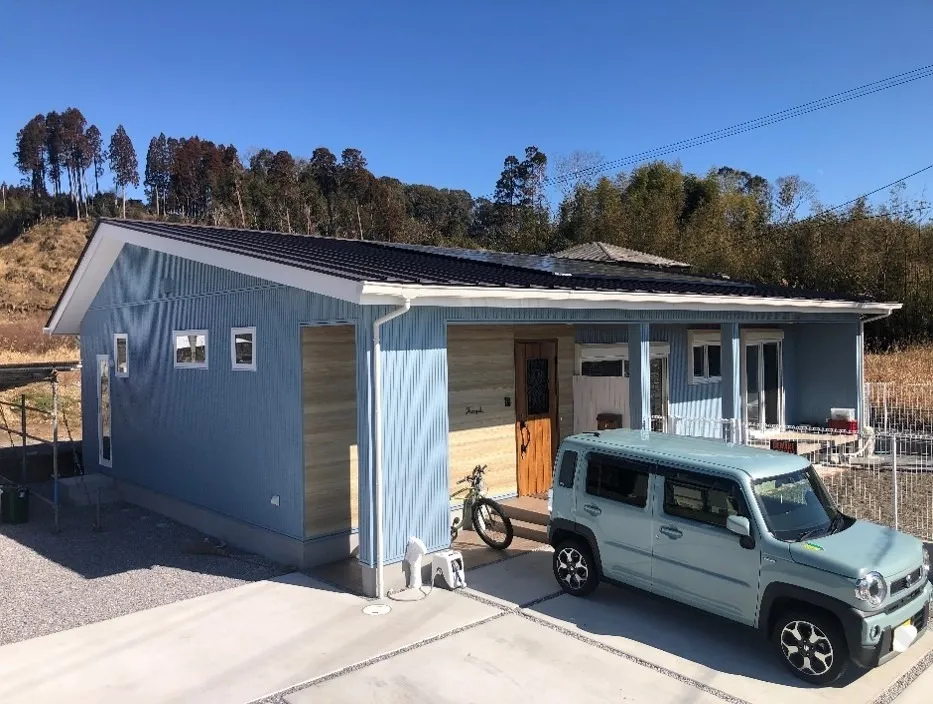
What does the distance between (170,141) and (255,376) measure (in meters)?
69.7

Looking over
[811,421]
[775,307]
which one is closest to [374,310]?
[775,307]

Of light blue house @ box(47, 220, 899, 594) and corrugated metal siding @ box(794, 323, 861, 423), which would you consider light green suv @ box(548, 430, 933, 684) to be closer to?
light blue house @ box(47, 220, 899, 594)

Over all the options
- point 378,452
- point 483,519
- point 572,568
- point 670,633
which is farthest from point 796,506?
point 483,519

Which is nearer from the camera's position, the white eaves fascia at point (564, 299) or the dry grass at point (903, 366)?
the white eaves fascia at point (564, 299)

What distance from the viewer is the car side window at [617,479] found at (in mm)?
5828

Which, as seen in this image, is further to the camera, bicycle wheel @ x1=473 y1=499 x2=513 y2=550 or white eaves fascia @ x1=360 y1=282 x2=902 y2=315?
bicycle wheel @ x1=473 y1=499 x2=513 y2=550

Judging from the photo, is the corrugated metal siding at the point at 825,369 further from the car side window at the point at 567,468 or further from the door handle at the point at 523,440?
the car side window at the point at 567,468

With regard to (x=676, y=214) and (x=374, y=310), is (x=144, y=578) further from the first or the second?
(x=676, y=214)

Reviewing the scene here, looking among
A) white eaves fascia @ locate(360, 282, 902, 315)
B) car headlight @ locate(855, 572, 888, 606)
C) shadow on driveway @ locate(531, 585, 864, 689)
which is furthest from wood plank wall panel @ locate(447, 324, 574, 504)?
car headlight @ locate(855, 572, 888, 606)

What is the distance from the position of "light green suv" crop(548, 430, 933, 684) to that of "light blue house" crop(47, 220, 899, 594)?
1.61 m

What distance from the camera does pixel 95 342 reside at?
12.0m

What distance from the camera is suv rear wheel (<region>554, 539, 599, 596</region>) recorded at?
6.26 metres

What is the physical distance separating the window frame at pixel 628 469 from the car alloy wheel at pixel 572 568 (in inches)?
23.9

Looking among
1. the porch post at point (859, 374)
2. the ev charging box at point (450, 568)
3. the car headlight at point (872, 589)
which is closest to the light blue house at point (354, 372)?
the ev charging box at point (450, 568)
